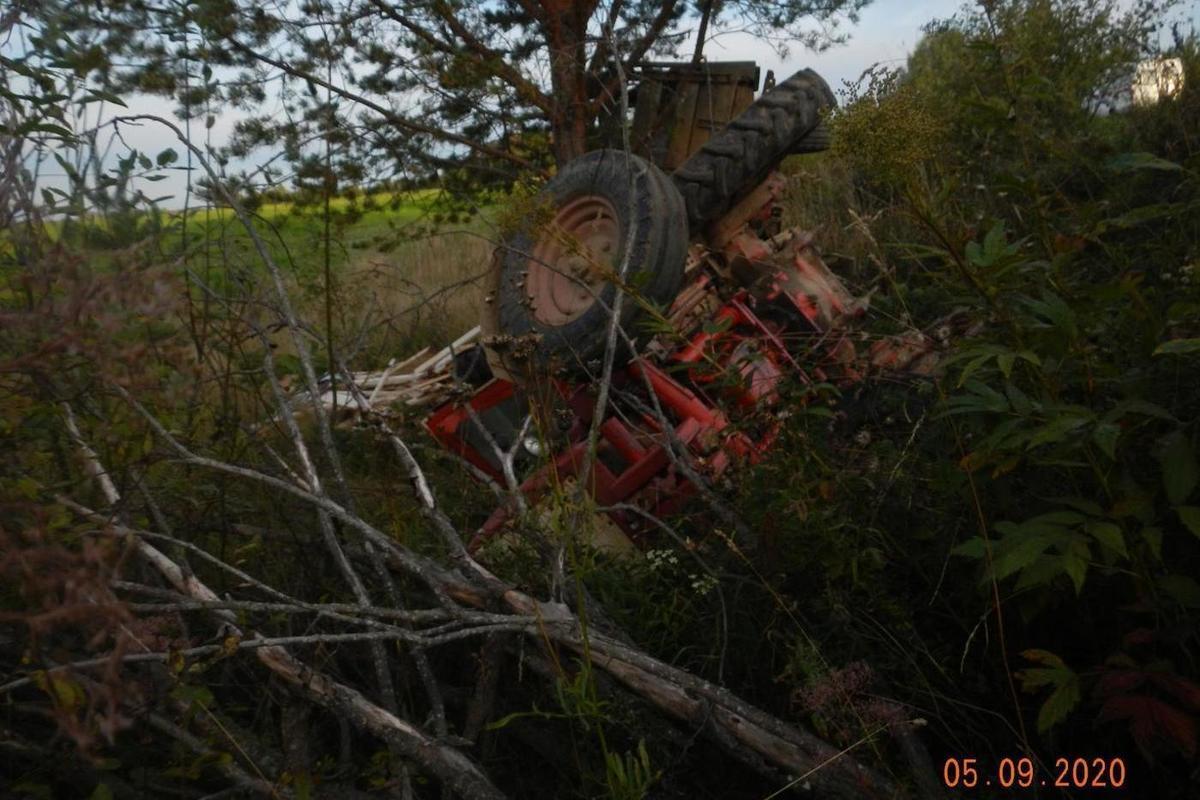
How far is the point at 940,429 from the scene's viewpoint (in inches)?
102

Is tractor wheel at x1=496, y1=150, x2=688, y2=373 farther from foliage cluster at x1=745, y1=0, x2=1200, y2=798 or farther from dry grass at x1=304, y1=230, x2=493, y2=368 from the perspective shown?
foliage cluster at x1=745, y1=0, x2=1200, y2=798

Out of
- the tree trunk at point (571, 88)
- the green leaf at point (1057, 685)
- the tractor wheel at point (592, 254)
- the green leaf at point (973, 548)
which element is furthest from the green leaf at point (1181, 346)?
the tree trunk at point (571, 88)

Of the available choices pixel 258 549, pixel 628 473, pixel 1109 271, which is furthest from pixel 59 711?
pixel 1109 271

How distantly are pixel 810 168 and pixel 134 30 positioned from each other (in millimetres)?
6219

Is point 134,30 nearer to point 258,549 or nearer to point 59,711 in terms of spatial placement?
point 258,549

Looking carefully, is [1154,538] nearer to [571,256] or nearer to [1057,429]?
[1057,429]

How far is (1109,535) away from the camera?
1873 millimetres

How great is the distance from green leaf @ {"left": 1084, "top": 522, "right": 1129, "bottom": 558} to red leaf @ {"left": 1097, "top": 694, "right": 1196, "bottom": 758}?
26 centimetres

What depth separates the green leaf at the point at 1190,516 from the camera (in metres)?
1.85

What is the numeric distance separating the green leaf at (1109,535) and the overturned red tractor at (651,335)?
92cm

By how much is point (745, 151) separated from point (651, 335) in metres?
1.15

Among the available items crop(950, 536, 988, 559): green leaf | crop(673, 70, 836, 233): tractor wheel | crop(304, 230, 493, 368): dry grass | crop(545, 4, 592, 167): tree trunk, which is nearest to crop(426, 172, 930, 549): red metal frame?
crop(673, 70, 836, 233): tractor wheel

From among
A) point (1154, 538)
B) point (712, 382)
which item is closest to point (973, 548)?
point (1154, 538)
